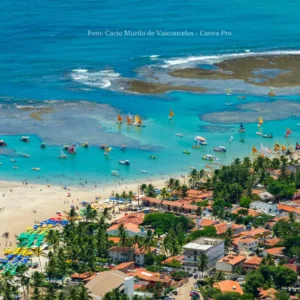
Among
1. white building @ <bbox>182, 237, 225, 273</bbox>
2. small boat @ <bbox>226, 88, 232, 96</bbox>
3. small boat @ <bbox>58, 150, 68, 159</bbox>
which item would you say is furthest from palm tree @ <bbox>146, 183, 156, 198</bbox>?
small boat @ <bbox>226, 88, 232, 96</bbox>

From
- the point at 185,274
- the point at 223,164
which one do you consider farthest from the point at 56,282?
the point at 223,164

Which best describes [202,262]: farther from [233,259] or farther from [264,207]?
[264,207]

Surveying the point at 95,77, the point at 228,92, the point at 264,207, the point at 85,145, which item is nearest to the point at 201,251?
the point at 264,207

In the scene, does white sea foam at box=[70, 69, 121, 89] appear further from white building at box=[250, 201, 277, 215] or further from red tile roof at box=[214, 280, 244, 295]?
red tile roof at box=[214, 280, 244, 295]

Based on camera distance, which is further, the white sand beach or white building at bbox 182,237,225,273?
the white sand beach

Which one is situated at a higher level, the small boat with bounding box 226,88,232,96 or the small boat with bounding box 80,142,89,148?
the small boat with bounding box 226,88,232,96

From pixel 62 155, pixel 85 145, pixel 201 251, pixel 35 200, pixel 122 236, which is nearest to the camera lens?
pixel 201 251
